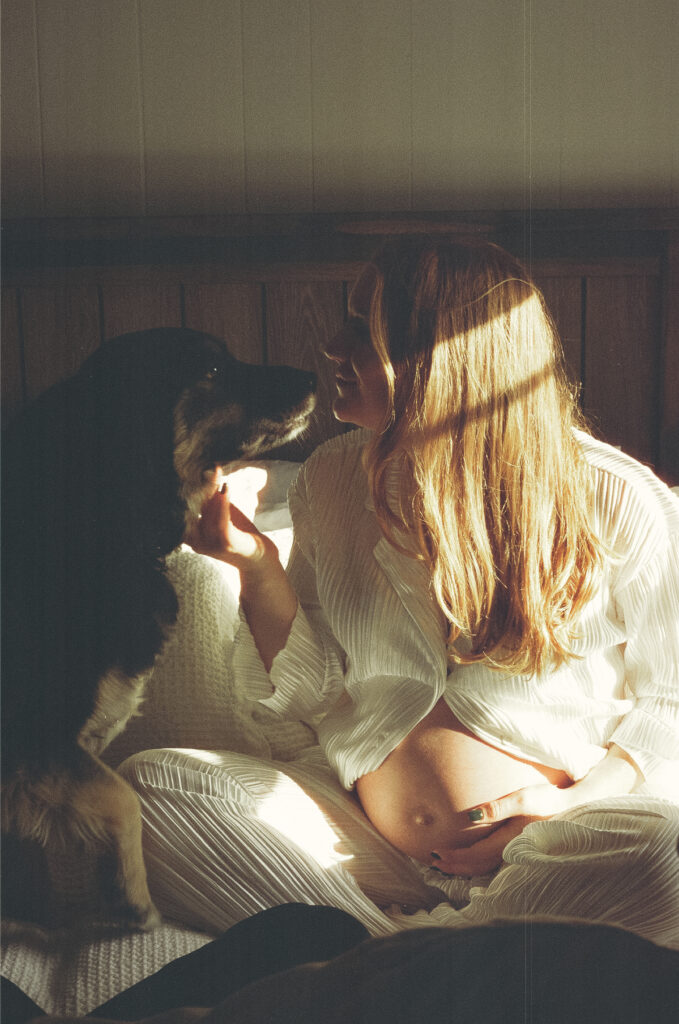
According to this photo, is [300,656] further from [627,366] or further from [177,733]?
[627,366]

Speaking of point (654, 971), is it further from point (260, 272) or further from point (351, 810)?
point (260, 272)

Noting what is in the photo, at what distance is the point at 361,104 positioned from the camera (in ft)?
2.51

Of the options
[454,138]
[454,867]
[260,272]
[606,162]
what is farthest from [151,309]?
[454,867]

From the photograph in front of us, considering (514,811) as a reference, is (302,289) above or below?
above

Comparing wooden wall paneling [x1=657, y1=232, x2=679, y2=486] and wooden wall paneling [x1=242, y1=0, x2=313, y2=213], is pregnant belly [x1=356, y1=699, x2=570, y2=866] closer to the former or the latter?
wooden wall paneling [x1=657, y1=232, x2=679, y2=486]

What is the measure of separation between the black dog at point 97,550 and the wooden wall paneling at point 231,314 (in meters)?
0.02

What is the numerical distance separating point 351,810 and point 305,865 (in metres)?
0.07

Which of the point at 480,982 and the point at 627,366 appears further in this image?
the point at 627,366

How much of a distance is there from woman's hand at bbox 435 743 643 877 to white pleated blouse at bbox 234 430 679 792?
2 cm

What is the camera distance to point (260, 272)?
792 mm

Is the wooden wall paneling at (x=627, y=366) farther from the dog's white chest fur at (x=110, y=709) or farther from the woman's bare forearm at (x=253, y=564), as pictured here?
the dog's white chest fur at (x=110, y=709)

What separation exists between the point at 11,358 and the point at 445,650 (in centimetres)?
49

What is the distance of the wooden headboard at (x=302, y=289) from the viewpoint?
751mm

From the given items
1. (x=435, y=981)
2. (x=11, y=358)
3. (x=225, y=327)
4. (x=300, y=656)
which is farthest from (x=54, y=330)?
(x=435, y=981)
